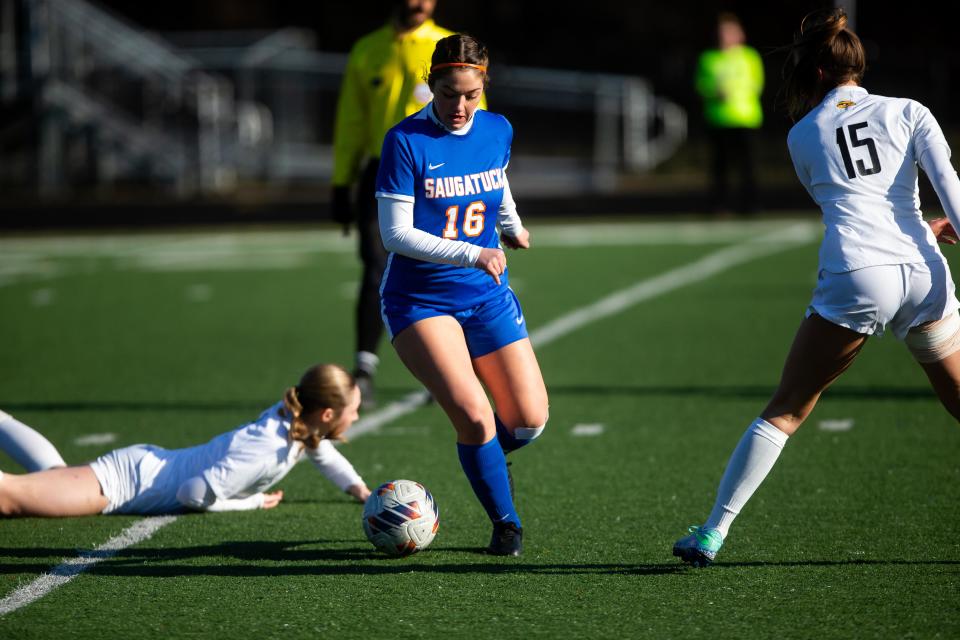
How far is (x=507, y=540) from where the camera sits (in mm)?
5426

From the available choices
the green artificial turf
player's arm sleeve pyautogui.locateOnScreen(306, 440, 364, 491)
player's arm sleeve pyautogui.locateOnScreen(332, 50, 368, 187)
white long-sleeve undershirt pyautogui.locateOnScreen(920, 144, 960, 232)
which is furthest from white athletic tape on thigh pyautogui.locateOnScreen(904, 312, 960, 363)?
player's arm sleeve pyautogui.locateOnScreen(332, 50, 368, 187)

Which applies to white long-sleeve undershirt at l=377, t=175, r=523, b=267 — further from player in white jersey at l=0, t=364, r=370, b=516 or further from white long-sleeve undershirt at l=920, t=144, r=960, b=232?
white long-sleeve undershirt at l=920, t=144, r=960, b=232

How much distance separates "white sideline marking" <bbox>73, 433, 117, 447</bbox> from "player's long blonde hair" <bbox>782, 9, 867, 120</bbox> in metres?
4.46

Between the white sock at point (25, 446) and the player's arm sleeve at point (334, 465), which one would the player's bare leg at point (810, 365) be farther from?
the white sock at point (25, 446)

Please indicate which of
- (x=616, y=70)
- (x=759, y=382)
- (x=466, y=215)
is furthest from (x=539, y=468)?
(x=616, y=70)

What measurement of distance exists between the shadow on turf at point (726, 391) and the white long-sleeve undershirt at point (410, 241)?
400 centimetres

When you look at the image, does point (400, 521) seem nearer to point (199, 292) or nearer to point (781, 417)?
point (781, 417)

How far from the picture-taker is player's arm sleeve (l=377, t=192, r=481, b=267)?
5.11m

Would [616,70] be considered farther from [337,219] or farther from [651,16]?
[337,219]

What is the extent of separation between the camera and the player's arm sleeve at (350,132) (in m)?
8.34

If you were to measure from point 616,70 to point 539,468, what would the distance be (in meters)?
30.5

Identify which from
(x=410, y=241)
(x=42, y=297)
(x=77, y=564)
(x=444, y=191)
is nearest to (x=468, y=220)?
(x=444, y=191)

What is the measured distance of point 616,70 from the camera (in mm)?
36594

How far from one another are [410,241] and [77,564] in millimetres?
1775
